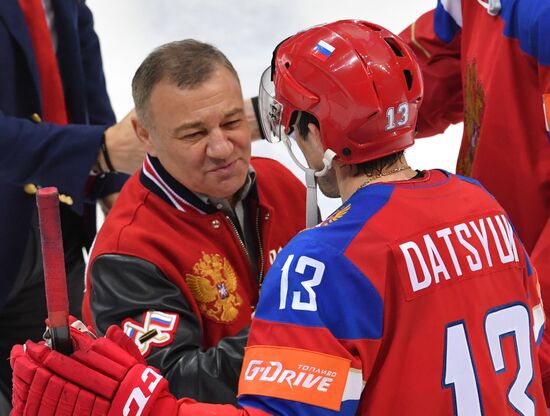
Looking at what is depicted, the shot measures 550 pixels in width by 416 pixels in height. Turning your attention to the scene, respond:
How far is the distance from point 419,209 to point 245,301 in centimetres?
60

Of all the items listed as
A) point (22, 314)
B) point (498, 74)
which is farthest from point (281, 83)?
point (22, 314)

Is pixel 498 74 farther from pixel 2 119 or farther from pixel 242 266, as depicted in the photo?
pixel 2 119

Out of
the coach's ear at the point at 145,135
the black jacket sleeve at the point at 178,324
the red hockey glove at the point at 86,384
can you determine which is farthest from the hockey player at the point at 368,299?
the coach's ear at the point at 145,135

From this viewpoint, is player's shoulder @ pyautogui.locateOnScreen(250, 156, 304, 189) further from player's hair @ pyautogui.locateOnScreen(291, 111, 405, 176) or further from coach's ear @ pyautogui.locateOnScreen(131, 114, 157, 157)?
player's hair @ pyautogui.locateOnScreen(291, 111, 405, 176)

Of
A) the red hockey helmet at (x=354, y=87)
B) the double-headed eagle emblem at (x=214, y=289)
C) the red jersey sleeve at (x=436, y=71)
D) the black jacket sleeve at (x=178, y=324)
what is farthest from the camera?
the red jersey sleeve at (x=436, y=71)

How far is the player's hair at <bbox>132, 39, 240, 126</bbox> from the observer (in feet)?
6.01

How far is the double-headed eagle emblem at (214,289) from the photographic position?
5.83ft

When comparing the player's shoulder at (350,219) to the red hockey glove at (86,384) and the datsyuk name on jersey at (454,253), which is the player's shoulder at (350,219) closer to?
the datsyuk name on jersey at (454,253)

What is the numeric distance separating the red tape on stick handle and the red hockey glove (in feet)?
0.08

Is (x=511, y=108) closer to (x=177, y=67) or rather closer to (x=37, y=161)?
(x=177, y=67)

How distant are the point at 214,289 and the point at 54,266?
0.62 m

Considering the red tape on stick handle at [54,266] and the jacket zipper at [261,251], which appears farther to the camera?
the jacket zipper at [261,251]

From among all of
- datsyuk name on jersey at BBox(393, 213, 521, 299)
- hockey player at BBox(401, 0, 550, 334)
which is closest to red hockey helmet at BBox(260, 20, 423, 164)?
datsyuk name on jersey at BBox(393, 213, 521, 299)

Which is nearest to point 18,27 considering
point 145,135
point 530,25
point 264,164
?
point 145,135
